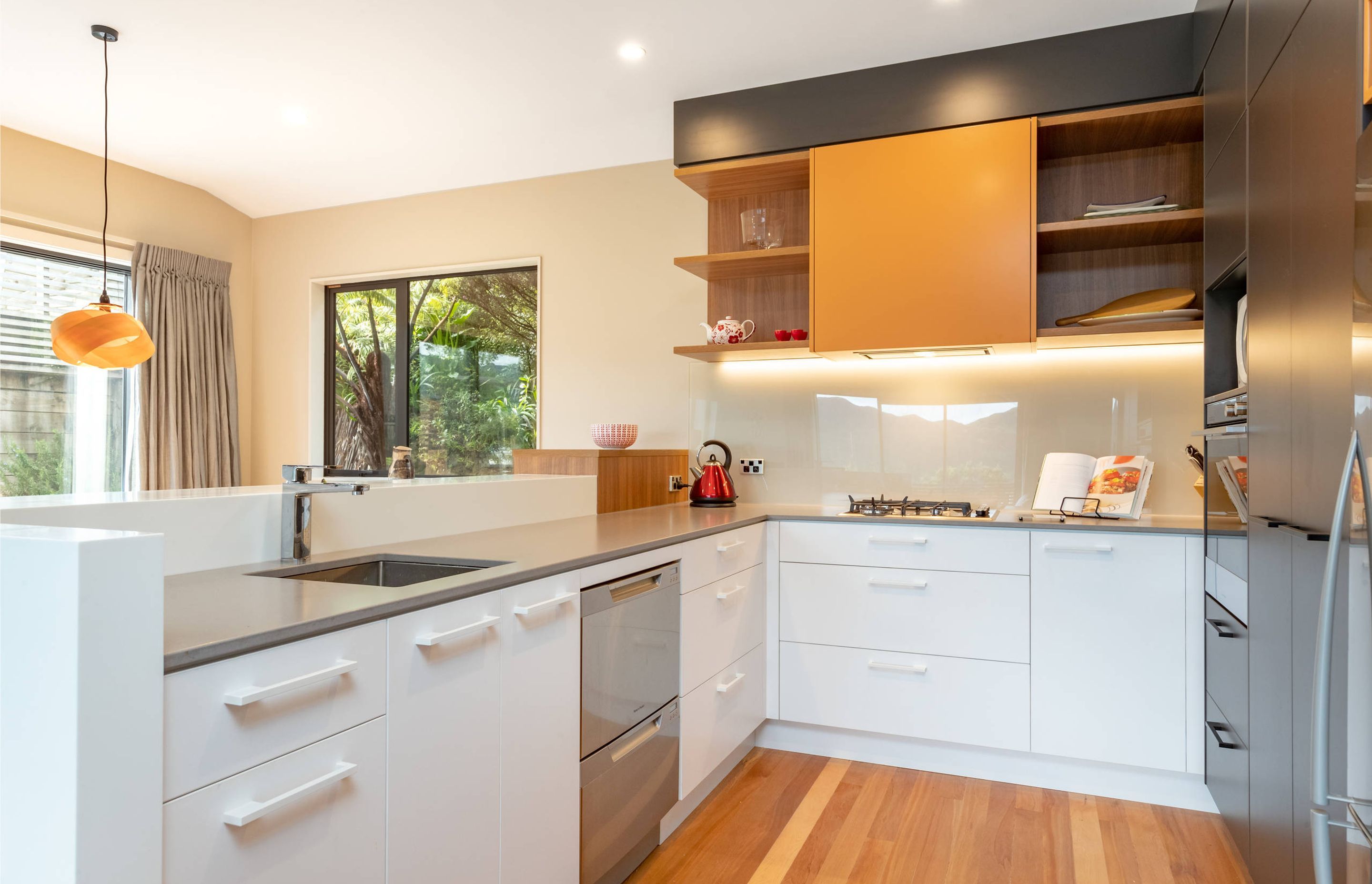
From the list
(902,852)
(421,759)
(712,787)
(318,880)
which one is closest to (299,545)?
(421,759)

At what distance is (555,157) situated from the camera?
4.02 metres

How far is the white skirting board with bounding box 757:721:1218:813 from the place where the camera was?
103 inches

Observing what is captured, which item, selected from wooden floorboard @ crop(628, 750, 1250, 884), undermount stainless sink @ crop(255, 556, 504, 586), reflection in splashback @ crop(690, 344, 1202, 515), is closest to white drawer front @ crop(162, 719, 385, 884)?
undermount stainless sink @ crop(255, 556, 504, 586)

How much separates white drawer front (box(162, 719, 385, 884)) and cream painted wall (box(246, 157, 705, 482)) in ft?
8.99

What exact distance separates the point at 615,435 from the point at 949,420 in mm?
1442

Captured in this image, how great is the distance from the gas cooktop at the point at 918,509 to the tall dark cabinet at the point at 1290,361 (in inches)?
39.6

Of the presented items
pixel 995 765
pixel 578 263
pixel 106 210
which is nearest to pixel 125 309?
pixel 106 210

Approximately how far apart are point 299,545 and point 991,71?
272cm

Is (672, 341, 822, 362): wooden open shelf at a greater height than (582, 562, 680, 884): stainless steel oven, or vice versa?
(672, 341, 822, 362): wooden open shelf

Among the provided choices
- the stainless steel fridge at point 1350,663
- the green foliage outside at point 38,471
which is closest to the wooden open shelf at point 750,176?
the stainless steel fridge at point 1350,663

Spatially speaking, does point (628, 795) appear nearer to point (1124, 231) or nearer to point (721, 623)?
point (721, 623)

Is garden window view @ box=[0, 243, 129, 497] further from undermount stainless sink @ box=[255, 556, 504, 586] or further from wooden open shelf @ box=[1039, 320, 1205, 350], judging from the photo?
wooden open shelf @ box=[1039, 320, 1205, 350]

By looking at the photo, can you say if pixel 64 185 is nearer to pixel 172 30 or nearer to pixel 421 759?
pixel 172 30

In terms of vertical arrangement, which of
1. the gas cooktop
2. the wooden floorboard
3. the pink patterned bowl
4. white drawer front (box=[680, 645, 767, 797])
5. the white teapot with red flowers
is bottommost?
the wooden floorboard
